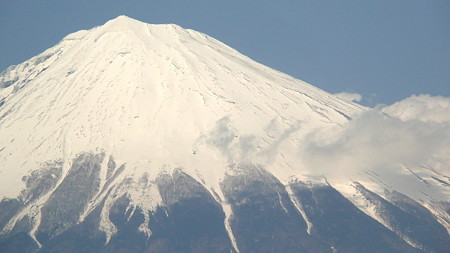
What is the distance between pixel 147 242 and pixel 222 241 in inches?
664

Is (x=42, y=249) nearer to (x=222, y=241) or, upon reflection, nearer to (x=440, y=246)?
(x=222, y=241)

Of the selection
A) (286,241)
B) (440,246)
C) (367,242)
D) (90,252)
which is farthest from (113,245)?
(440,246)

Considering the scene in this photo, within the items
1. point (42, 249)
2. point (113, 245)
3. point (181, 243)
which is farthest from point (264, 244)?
point (42, 249)

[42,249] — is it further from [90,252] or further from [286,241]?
[286,241]

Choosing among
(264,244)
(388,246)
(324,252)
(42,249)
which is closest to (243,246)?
(264,244)

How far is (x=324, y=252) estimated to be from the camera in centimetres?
19462

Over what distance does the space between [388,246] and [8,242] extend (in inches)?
3346

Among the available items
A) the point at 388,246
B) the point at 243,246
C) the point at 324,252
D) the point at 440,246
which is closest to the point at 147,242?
the point at 243,246

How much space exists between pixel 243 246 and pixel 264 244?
4943mm

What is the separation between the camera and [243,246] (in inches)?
7736

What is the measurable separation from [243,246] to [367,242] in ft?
92.8

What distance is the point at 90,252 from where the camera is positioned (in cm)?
19325

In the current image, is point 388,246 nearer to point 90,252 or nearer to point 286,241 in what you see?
point 286,241

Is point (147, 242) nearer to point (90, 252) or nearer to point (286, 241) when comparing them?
point (90, 252)
